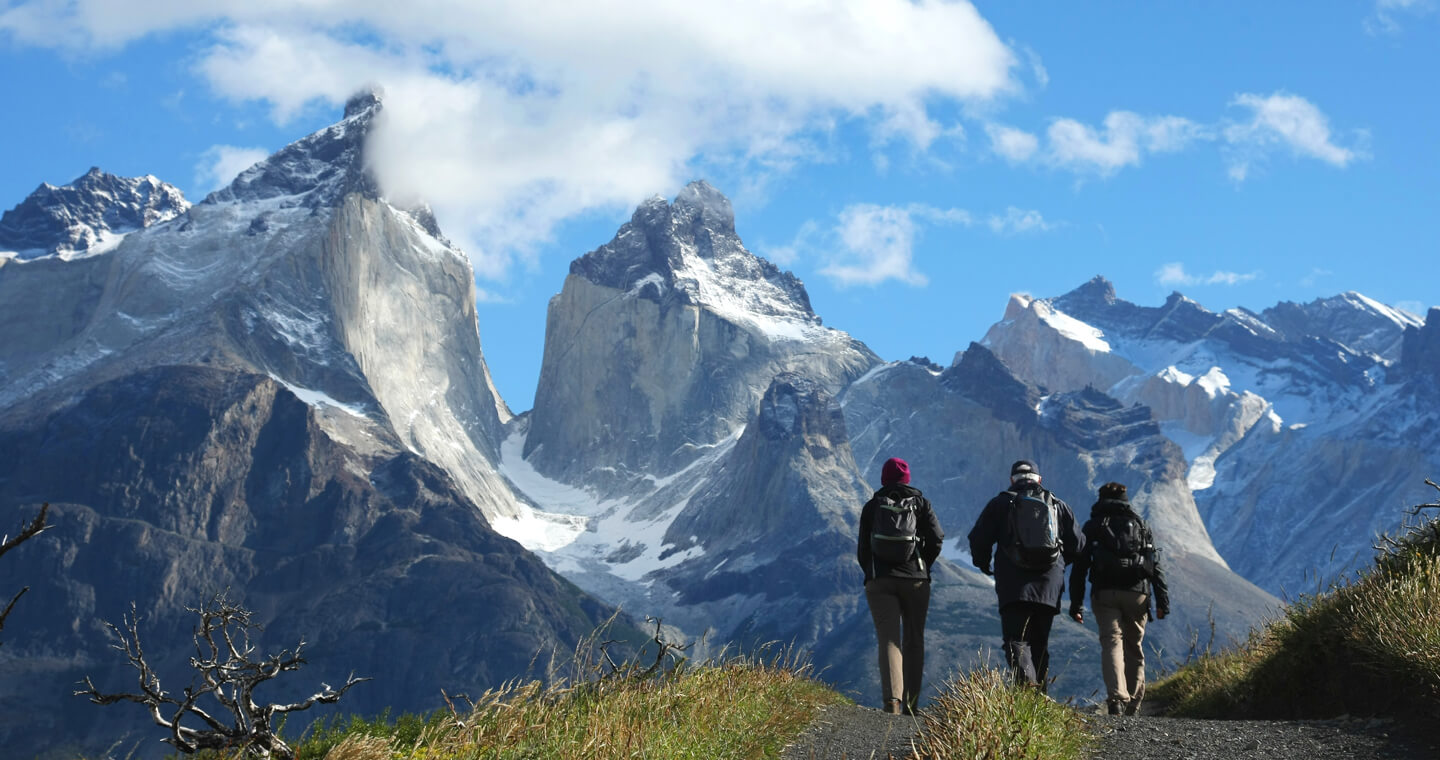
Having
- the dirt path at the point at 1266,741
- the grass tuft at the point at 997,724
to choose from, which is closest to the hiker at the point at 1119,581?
the dirt path at the point at 1266,741

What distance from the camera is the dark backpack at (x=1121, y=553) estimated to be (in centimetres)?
1770

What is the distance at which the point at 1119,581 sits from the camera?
17.9 metres

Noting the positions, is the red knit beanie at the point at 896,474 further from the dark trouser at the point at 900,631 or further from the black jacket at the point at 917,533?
the dark trouser at the point at 900,631

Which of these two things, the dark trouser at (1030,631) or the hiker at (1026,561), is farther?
the hiker at (1026,561)

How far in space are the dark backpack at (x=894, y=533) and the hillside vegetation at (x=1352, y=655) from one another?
4257mm

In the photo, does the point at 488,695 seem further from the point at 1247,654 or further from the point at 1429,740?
the point at 1247,654

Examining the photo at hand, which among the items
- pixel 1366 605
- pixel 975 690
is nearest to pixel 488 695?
pixel 975 690

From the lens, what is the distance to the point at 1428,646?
500 inches

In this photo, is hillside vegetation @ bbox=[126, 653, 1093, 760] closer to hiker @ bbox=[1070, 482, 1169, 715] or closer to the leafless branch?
the leafless branch

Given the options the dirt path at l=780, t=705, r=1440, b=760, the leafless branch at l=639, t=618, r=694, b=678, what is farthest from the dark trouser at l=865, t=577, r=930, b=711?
the leafless branch at l=639, t=618, r=694, b=678

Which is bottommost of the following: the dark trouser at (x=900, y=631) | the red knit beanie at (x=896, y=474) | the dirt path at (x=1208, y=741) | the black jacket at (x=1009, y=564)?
the dirt path at (x=1208, y=741)

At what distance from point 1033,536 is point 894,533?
150 centimetres

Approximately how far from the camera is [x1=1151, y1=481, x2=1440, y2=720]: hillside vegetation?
13.0 metres

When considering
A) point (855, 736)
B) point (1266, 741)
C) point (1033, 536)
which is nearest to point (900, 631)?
point (1033, 536)
